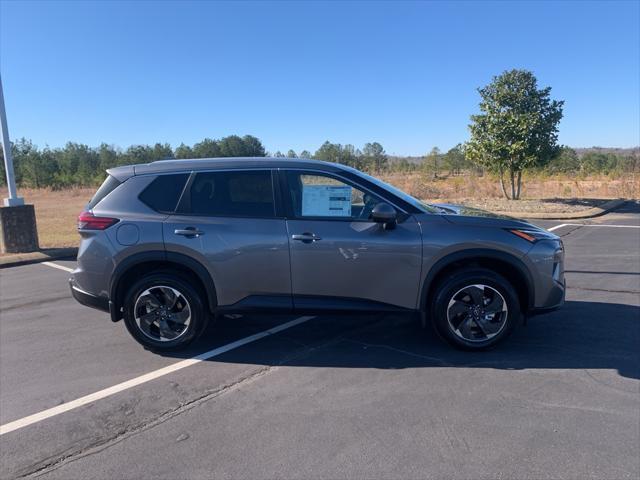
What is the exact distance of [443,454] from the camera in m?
2.90

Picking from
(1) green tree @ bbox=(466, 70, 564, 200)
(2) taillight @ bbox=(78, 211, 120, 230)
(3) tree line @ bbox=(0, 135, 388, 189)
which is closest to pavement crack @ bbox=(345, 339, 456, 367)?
(2) taillight @ bbox=(78, 211, 120, 230)

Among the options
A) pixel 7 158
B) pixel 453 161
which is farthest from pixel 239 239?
pixel 453 161

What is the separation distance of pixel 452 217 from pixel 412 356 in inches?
53.4

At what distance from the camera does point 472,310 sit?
437cm

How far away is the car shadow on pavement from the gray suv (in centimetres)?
29

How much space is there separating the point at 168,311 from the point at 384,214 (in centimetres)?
226

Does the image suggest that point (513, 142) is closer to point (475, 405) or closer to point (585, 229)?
point (585, 229)

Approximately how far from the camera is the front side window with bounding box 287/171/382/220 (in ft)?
14.5

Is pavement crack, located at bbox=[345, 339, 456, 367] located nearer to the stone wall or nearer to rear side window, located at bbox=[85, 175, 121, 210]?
rear side window, located at bbox=[85, 175, 121, 210]

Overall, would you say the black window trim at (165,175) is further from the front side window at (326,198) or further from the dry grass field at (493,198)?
the dry grass field at (493,198)

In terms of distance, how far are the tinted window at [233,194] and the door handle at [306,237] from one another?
13.7 inches

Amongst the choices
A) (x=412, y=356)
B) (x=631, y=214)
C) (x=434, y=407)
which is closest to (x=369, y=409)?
(x=434, y=407)

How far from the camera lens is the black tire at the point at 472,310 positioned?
431cm

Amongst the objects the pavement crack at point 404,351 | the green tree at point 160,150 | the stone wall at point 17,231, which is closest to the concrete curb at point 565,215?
the pavement crack at point 404,351
